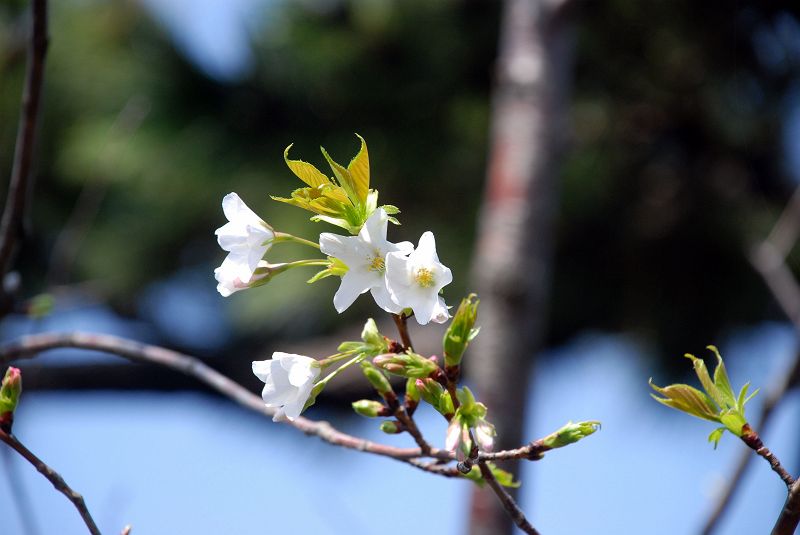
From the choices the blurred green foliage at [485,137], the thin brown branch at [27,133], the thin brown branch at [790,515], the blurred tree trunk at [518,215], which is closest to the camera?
the thin brown branch at [790,515]

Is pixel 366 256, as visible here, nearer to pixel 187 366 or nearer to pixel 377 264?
pixel 377 264

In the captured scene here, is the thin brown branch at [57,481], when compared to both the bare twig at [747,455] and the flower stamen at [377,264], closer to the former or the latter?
the flower stamen at [377,264]

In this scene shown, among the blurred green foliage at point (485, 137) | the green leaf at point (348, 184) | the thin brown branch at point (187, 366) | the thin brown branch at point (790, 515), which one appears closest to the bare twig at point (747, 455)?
the thin brown branch at point (187, 366)

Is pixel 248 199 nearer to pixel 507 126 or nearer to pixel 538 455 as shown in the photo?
pixel 507 126

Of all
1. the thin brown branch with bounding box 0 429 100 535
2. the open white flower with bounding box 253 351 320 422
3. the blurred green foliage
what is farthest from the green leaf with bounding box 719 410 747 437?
the blurred green foliage

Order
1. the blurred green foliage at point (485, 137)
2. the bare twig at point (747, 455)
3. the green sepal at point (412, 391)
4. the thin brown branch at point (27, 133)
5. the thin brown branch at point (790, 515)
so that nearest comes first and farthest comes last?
1. the thin brown branch at point (790, 515)
2. the green sepal at point (412, 391)
3. the thin brown branch at point (27, 133)
4. the bare twig at point (747, 455)
5. the blurred green foliage at point (485, 137)

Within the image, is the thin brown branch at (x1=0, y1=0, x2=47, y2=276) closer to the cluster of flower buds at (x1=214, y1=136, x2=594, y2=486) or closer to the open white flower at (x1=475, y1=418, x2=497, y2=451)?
the cluster of flower buds at (x1=214, y1=136, x2=594, y2=486)

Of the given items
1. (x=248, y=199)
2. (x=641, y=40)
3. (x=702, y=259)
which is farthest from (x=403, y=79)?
(x=702, y=259)
